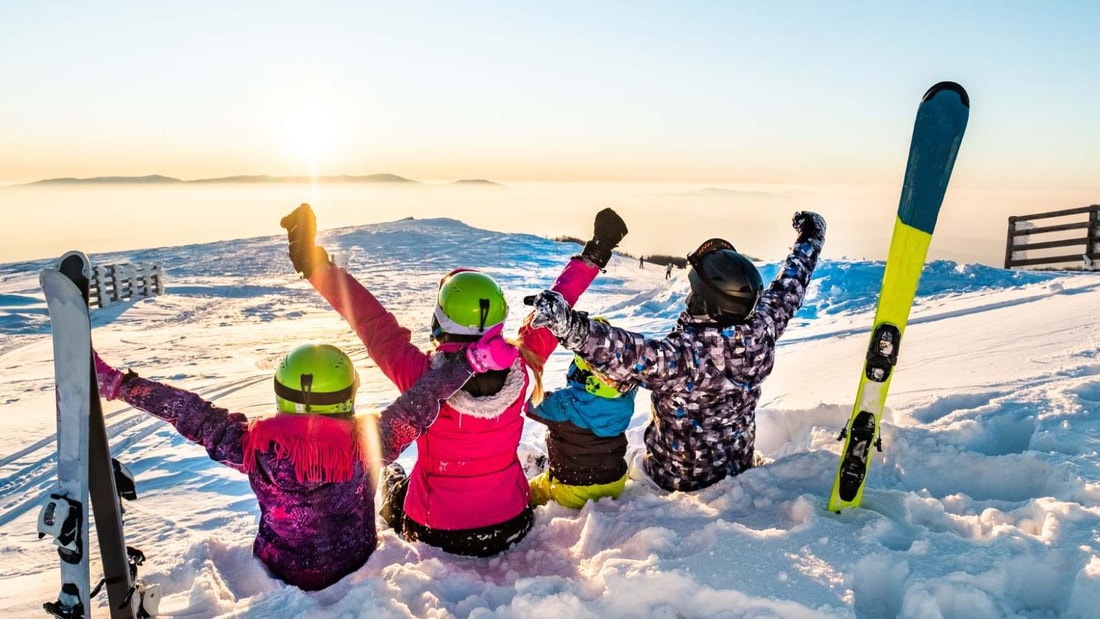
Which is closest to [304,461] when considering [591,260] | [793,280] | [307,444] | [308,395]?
[307,444]

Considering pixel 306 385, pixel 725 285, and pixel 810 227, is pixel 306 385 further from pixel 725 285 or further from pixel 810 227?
pixel 810 227

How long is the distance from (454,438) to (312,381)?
2.65 feet

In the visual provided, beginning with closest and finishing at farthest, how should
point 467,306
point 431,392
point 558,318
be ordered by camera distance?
1. point 558,318
2. point 431,392
3. point 467,306

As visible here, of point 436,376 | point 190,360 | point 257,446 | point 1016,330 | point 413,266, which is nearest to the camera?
point 257,446

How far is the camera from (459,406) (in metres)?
3.27

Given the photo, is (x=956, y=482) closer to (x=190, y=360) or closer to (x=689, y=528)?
(x=689, y=528)

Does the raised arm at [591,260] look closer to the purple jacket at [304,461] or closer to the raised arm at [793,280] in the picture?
the raised arm at [793,280]

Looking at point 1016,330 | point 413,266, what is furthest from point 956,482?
point 413,266

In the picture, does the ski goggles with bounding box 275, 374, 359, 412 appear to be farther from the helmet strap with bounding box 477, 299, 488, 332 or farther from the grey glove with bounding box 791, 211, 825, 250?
the grey glove with bounding box 791, 211, 825, 250

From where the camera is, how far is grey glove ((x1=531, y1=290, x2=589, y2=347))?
2775mm

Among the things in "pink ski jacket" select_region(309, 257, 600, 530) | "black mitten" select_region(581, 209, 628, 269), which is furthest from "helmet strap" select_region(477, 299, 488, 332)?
"black mitten" select_region(581, 209, 628, 269)

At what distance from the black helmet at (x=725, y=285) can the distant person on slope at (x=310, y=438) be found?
3.15ft

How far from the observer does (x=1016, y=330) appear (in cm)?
702

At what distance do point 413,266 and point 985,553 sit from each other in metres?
20.8
